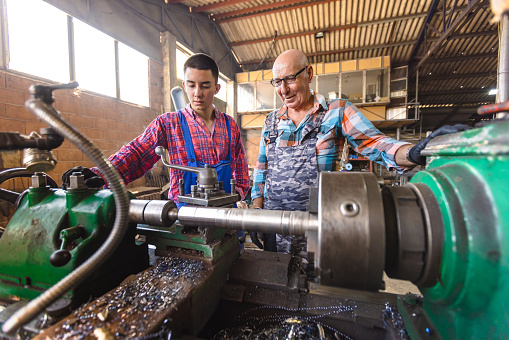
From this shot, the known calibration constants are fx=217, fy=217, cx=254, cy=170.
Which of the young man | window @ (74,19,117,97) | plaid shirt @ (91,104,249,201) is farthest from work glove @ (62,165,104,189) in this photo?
window @ (74,19,117,97)

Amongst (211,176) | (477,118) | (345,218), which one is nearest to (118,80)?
(211,176)

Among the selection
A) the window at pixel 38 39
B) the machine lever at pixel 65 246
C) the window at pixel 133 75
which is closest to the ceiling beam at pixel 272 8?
the window at pixel 133 75

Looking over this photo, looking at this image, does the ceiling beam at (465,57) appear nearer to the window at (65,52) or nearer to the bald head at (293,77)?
the bald head at (293,77)

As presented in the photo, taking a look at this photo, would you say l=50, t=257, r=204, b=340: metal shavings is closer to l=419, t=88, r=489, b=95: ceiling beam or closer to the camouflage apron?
the camouflage apron

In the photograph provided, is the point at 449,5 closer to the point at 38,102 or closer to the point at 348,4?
the point at 348,4

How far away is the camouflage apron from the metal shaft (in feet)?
3.37

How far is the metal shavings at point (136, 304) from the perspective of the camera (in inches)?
20.2

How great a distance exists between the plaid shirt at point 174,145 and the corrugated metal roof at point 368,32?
17.0 ft

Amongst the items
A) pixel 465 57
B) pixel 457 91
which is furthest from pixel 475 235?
pixel 457 91

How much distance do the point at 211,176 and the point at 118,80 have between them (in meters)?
4.16

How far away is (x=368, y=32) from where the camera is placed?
6.51 meters

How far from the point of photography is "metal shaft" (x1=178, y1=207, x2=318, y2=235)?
0.62m

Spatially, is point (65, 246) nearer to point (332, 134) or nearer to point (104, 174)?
point (104, 174)

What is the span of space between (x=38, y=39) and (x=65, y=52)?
31cm
